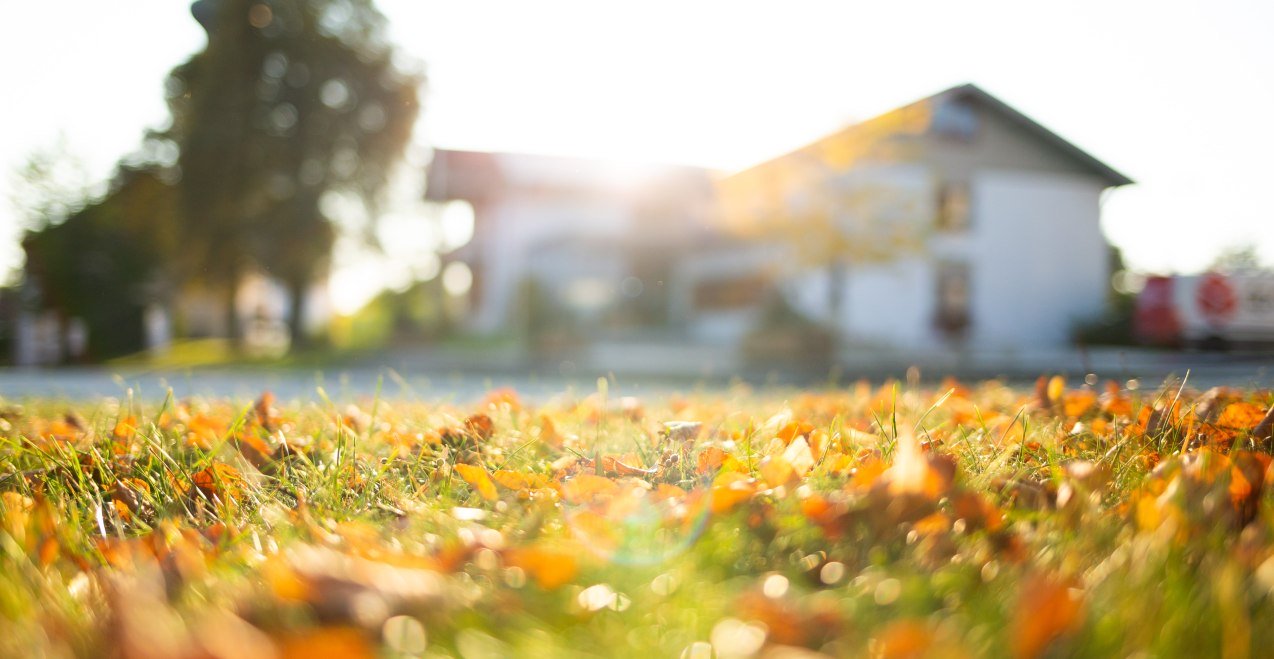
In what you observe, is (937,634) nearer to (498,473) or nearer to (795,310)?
(498,473)

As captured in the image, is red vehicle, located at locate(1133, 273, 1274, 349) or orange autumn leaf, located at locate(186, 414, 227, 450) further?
red vehicle, located at locate(1133, 273, 1274, 349)

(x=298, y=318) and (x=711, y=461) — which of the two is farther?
(x=298, y=318)

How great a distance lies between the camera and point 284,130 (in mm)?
21797

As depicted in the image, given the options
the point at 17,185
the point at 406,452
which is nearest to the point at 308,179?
the point at 17,185

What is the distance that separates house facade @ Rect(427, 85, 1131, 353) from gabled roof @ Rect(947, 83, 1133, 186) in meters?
0.05

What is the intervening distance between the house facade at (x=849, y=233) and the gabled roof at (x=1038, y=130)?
49mm

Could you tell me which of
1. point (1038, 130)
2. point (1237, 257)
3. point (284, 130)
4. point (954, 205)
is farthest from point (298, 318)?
point (1237, 257)

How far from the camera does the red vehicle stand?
53.8 feet

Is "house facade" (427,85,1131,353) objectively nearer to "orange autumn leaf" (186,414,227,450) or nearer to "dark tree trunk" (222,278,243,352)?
"dark tree trunk" (222,278,243,352)

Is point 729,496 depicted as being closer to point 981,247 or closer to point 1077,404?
point 1077,404

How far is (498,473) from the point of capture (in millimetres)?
1493

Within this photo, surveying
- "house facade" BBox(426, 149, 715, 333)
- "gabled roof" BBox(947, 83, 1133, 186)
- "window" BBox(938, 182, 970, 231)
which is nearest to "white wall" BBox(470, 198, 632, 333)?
"house facade" BBox(426, 149, 715, 333)

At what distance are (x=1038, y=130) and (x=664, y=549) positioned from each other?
72.9 ft

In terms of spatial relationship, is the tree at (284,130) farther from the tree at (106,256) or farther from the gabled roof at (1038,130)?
the gabled roof at (1038,130)
